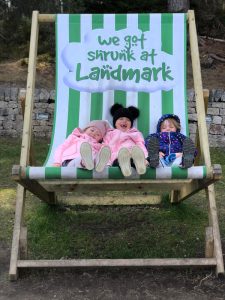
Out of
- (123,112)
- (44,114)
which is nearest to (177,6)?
(44,114)

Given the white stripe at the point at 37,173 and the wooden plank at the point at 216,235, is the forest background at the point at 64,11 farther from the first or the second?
the white stripe at the point at 37,173

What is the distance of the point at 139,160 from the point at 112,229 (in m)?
1.21

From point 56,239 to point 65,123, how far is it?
82 cm

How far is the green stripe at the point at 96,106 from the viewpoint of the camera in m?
3.67

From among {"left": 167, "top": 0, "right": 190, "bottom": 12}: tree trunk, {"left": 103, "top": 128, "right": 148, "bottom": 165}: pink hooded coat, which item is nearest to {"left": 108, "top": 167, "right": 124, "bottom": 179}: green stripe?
{"left": 103, "top": 128, "right": 148, "bottom": 165}: pink hooded coat

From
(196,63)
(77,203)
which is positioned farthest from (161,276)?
(196,63)

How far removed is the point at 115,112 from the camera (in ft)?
11.9

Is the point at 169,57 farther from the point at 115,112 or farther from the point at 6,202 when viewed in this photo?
the point at 6,202

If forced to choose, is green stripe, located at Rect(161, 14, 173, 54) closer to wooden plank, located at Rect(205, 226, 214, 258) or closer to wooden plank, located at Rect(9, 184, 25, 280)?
wooden plank, located at Rect(205, 226, 214, 258)

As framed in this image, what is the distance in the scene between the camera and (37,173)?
8.91 feet

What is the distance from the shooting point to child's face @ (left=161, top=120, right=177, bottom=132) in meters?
3.44

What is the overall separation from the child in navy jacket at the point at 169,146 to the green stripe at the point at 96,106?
0.46 metres

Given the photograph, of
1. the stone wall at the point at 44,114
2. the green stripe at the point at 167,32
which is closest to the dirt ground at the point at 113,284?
the green stripe at the point at 167,32

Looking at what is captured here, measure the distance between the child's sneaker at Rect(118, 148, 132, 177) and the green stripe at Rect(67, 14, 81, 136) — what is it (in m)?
0.92
